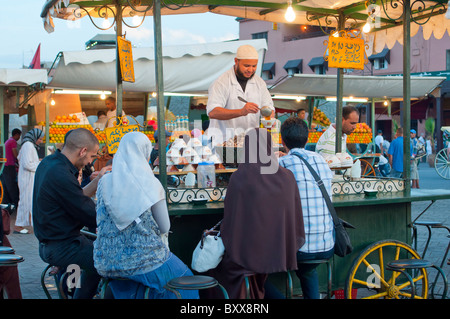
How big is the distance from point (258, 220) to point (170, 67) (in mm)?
6625

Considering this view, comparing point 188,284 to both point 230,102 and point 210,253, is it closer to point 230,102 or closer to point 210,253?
point 210,253

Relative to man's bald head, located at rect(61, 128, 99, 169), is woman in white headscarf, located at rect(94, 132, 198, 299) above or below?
below

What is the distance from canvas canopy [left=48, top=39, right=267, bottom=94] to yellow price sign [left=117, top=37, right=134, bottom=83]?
382 centimetres

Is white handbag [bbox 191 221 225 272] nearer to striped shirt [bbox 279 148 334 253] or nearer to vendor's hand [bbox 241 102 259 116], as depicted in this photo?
striped shirt [bbox 279 148 334 253]

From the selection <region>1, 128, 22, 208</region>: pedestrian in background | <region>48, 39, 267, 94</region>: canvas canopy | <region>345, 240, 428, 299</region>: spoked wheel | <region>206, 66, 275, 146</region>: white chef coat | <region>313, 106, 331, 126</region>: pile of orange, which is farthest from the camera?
<region>313, 106, 331, 126</region>: pile of orange

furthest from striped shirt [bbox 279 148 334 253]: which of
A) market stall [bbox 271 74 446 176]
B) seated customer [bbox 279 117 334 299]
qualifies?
market stall [bbox 271 74 446 176]

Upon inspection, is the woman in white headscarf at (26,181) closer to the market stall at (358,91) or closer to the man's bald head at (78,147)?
the man's bald head at (78,147)

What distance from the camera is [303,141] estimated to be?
4.12 metres

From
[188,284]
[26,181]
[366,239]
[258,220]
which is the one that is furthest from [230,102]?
[26,181]

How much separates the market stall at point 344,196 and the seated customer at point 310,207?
0.64 metres

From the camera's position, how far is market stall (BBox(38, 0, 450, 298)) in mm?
4348
